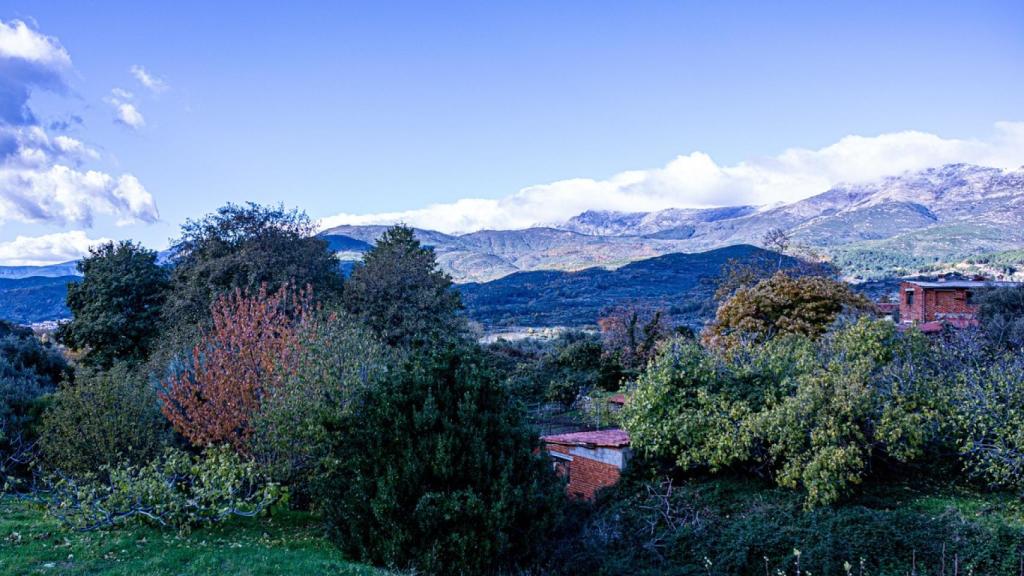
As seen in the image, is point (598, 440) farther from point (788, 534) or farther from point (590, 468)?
point (788, 534)

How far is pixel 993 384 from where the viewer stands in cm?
1234

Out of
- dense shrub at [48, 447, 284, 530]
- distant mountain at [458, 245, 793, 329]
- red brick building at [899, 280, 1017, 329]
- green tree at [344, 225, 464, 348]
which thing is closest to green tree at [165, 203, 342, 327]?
green tree at [344, 225, 464, 348]

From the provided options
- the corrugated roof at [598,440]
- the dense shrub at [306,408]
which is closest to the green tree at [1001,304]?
the corrugated roof at [598,440]

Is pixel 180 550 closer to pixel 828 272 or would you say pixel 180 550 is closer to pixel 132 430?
pixel 132 430

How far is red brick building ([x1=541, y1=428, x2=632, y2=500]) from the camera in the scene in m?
15.8

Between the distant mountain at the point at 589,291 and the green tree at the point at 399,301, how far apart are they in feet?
156

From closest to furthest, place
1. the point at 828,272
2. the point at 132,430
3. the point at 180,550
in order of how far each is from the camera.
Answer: the point at 180,550, the point at 132,430, the point at 828,272

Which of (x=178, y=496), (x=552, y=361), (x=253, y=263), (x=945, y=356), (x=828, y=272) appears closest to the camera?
(x=178, y=496)

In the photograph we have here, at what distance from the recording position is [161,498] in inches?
374

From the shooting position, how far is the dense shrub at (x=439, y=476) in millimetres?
8969

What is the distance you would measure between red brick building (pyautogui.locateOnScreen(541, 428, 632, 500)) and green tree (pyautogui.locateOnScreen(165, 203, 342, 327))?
10.6 meters

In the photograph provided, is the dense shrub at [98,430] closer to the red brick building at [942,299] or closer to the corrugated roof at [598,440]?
the corrugated roof at [598,440]

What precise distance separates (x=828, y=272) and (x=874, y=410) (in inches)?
1108

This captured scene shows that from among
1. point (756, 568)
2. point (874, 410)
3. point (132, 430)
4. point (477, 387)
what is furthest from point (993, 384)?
point (132, 430)
